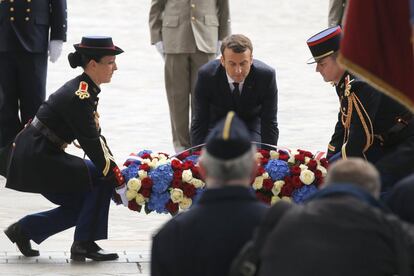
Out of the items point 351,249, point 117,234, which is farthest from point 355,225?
point 117,234

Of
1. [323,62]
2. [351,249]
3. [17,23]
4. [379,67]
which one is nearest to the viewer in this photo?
[351,249]

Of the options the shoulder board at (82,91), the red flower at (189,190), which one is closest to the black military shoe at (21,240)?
the shoulder board at (82,91)

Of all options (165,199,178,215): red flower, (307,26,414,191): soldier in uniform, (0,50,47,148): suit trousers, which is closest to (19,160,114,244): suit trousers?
(165,199,178,215): red flower

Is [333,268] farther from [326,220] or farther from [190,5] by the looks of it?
[190,5]

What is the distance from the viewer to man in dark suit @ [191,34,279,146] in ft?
29.2

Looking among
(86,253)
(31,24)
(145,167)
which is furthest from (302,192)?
(31,24)

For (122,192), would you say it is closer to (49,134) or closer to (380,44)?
(49,134)

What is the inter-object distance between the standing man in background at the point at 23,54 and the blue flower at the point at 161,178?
317 cm

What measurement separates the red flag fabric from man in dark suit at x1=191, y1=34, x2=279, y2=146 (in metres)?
3.26

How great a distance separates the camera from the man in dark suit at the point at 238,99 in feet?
29.2

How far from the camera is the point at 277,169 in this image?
796cm

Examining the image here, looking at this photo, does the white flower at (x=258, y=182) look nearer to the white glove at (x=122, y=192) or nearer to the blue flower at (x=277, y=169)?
the blue flower at (x=277, y=169)

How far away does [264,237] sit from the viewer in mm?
4574

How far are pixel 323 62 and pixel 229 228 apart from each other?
323 centimetres
